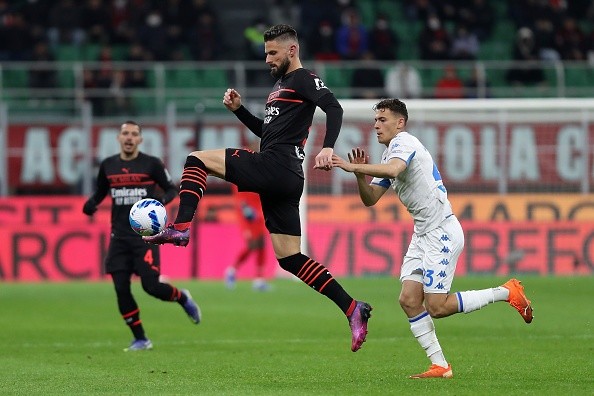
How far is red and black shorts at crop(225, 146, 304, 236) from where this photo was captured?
9.30 meters

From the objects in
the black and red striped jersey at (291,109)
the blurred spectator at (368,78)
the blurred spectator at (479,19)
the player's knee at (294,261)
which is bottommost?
the player's knee at (294,261)

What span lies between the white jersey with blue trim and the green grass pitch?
1.25 metres

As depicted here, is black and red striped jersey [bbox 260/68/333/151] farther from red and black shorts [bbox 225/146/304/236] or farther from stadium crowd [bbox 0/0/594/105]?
stadium crowd [bbox 0/0/594/105]

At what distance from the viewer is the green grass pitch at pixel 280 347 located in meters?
9.23

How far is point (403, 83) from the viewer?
2453 cm

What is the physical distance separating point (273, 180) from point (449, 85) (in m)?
16.3

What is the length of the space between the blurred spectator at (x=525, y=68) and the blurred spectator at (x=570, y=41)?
1239mm

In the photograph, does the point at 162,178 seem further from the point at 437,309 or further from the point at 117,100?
the point at 117,100

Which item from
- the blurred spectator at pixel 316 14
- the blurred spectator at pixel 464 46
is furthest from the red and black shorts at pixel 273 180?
the blurred spectator at pixel 464 46

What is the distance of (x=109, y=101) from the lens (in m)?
24.3

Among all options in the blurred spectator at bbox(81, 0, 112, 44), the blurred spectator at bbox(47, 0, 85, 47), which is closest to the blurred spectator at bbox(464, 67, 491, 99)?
the blurred spectator at bbox(81, 0, 112, 44)

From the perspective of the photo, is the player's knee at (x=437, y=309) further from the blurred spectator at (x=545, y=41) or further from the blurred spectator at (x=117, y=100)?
the blurred spectator at (x=545, y=41)

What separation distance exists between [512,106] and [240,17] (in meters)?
9.43

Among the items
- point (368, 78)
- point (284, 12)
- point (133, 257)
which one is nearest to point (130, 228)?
point (133, 257)
